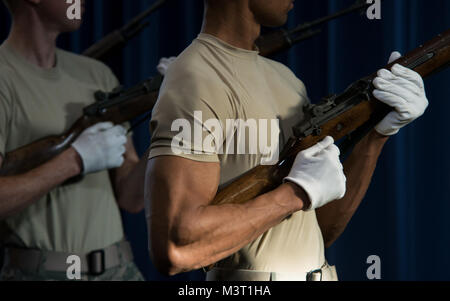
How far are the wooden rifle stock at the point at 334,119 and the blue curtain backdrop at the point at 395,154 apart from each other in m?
0.58

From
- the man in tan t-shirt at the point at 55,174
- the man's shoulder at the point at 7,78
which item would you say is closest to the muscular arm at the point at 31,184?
the man in tan t-shirt at the point at 55,174

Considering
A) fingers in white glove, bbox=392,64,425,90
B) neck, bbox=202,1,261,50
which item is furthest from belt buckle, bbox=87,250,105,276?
fingers in white glove, bbox=392,64,425,90

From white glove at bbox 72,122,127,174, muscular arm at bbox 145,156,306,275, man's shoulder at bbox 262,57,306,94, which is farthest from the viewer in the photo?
white glove at bbox 72,122,127,174

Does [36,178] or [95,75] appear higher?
[95,75]

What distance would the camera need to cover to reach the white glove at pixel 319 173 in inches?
31.9

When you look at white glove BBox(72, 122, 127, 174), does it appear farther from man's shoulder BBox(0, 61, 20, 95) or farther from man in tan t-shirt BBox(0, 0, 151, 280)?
man's shoulder BBox(0, 61, 20, 95)

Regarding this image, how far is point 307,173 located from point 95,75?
84 centimetres

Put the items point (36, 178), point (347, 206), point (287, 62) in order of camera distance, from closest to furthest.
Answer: point (347, 206)
point (36, 178)
point (287, 62)

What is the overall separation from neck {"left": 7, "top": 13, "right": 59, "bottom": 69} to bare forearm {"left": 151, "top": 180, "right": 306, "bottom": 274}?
0.78 m

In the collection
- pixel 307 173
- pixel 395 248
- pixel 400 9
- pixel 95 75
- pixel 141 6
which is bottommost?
pixel 395 248

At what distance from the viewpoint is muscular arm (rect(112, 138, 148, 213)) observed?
56.4 inches

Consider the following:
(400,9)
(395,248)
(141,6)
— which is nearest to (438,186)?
(395,248)

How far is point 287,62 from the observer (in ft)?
5.38

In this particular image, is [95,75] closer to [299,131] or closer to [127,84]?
[127,84]
